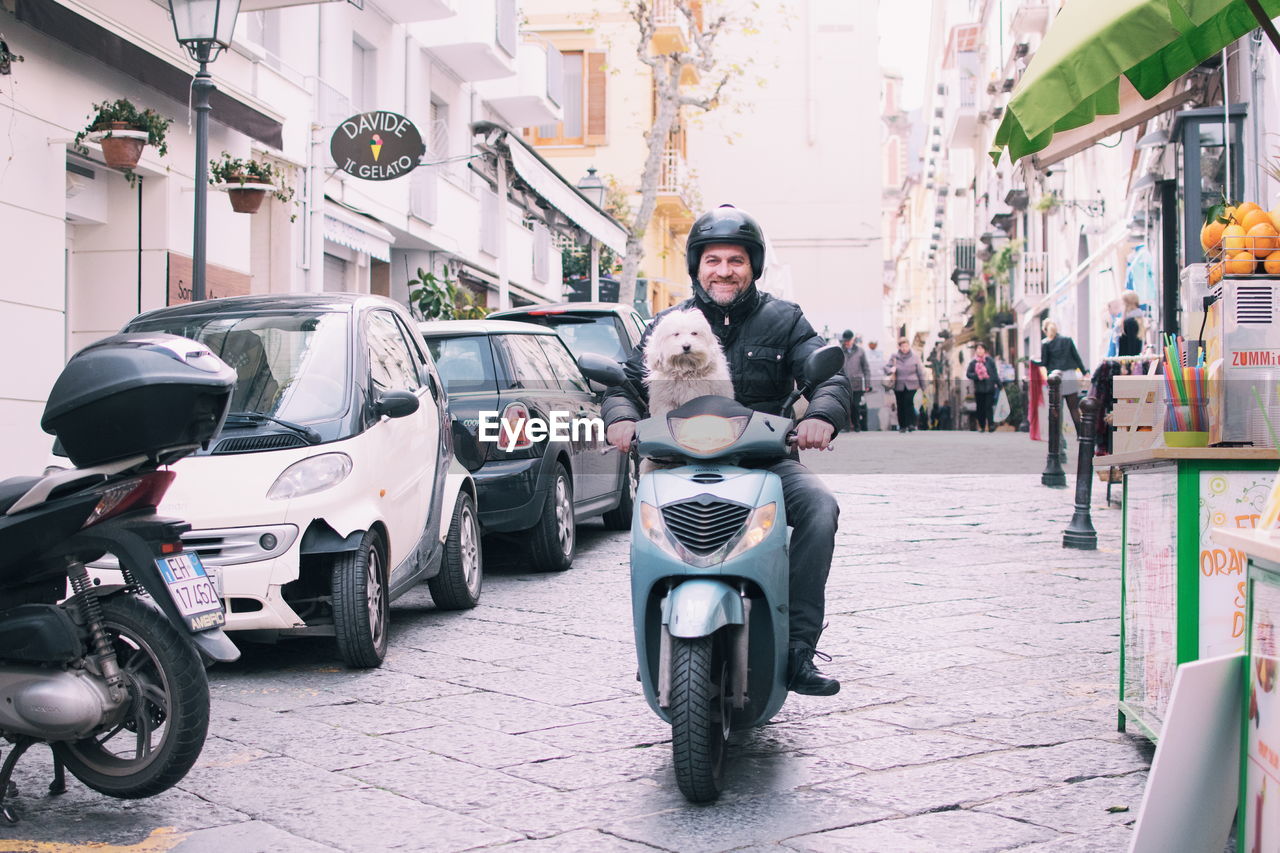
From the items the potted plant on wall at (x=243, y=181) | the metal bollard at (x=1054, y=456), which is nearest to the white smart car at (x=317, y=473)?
the potted plant on wall at (x=243, y=181)

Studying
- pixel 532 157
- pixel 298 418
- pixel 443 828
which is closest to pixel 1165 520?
pixel 443 828

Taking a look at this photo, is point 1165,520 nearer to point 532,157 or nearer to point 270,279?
point 270,279

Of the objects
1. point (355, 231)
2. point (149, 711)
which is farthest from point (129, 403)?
point (355, 231)

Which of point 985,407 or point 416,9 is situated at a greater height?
point 416,9

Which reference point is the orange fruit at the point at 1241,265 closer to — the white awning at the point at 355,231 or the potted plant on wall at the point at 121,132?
the potted plant on wall at the point at 121,132

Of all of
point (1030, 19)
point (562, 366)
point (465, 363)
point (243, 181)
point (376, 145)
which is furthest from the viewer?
point (1030, 19)

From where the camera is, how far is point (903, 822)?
389 centimetres

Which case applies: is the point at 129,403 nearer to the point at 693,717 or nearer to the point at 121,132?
the point at 693,717

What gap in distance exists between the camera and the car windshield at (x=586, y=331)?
39.2ft

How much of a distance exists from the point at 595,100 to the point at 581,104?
15.3 inches

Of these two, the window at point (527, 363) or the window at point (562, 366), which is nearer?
the window at point (527, 363)

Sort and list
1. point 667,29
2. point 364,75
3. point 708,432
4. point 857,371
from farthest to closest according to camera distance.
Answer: point 667,29, point 857,371, point 364,75, point 708,432

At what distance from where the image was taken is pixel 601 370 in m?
4.53

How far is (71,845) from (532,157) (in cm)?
1533
